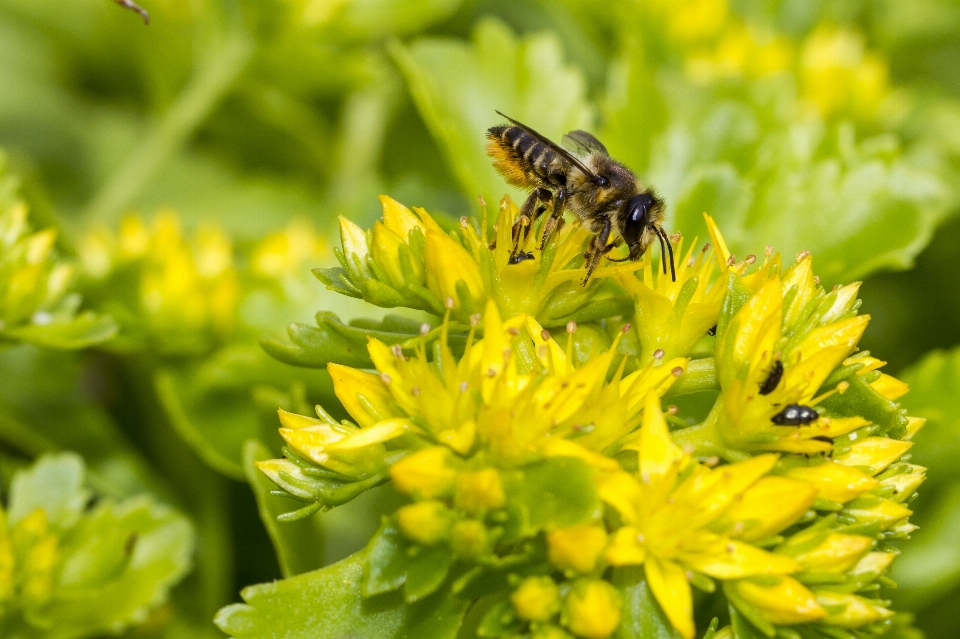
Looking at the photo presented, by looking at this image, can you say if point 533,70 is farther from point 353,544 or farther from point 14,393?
point 14,393

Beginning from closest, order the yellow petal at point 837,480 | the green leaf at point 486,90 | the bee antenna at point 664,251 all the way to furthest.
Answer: the yellow petal at point 837,480 < the bee antenna at point 664,251 < the green leaf at point 486,90

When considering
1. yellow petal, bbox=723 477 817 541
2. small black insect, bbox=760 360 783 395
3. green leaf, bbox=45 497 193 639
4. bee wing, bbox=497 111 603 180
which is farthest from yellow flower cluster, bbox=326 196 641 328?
green leaf, bbox=45 497 193 639

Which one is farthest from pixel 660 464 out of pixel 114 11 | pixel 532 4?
pixel 114 11

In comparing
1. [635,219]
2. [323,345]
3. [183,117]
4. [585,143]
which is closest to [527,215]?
[635,219]

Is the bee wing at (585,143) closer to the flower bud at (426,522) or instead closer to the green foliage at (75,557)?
the flower bud at (426,522)

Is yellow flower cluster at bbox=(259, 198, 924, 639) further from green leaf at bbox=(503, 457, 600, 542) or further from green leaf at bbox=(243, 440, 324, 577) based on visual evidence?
green leaf at bbox=(243, 440, 324, 577)

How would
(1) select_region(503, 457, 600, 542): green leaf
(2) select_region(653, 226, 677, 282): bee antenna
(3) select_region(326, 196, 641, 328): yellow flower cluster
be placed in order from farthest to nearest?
(2) select_region(653, 226, 677, 282): bee antenna, (3) select_region(326, 196, 641, 328): yellow flower cluster, (1) select_region(503, 457, 600, 542): green leaf

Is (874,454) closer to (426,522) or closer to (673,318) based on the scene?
(673,318)

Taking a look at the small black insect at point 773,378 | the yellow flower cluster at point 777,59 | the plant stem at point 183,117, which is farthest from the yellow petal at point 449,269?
the plant stem at point 183,117
